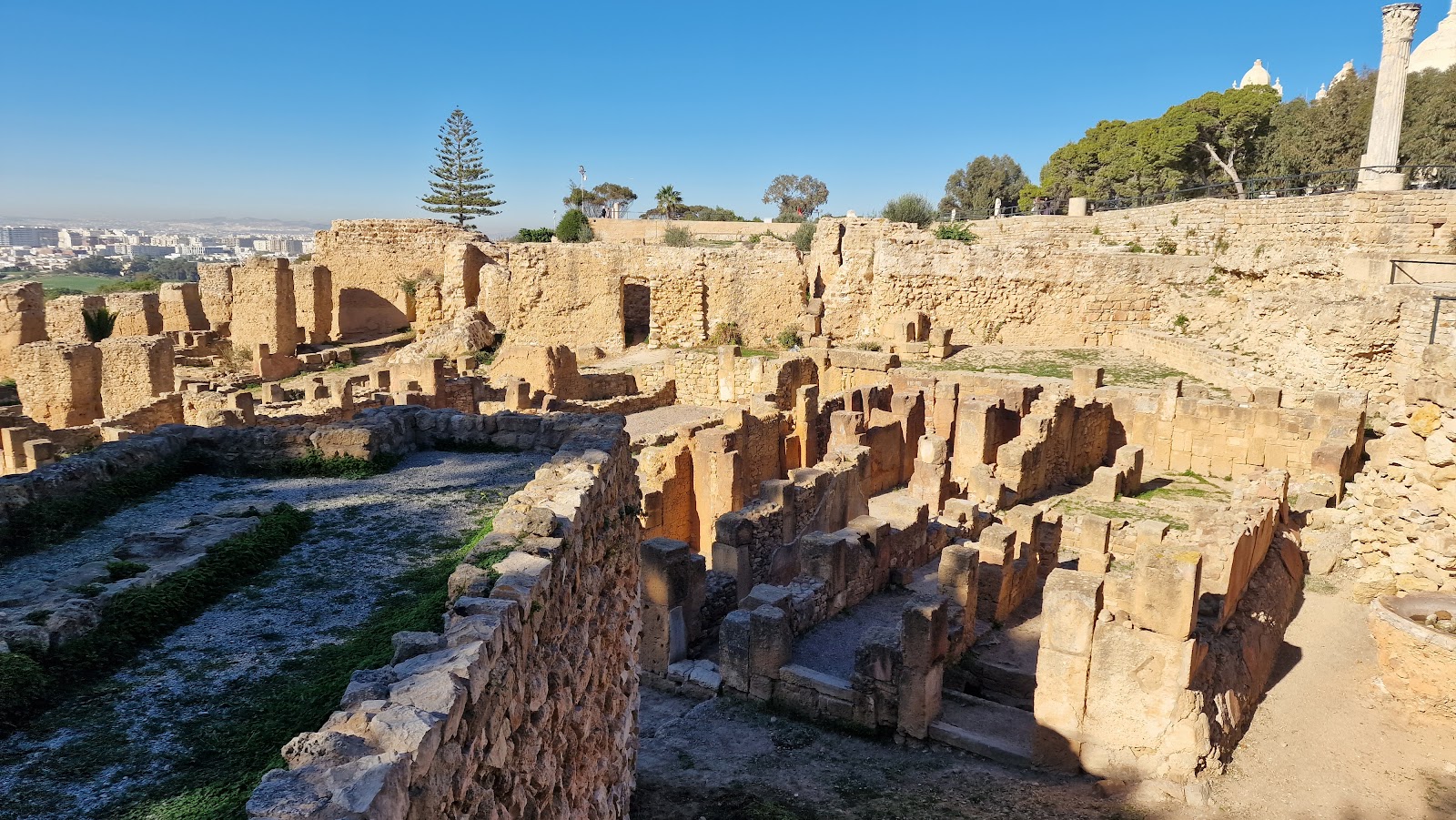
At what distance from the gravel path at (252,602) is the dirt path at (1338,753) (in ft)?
19.4

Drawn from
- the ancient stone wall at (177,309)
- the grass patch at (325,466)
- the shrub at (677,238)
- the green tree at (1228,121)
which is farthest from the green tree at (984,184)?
the grass patch at (325,466)

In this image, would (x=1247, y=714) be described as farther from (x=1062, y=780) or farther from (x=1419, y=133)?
(x=1419, y=133)

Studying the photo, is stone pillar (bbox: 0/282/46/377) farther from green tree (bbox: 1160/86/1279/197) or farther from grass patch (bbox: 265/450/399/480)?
green tree (bbox: 1160/86/1279/197)

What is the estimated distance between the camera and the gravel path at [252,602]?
304cm

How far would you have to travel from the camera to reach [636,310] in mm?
26734

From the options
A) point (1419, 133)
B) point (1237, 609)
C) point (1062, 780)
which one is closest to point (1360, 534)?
point (1237, 609)

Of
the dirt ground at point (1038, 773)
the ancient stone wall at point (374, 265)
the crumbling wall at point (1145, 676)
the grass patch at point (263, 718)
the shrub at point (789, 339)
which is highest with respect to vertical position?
the ancient stone wall at point (374, 265)

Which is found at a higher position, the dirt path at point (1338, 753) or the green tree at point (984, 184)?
the green tree at point (984, 184)

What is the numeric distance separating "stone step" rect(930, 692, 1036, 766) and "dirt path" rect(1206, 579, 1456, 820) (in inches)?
59.5

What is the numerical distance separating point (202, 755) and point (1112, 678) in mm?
6417

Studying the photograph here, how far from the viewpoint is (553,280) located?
956 inches

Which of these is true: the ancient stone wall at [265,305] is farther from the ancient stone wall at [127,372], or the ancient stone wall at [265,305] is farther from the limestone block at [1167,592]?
the limestone block at [1167,592]

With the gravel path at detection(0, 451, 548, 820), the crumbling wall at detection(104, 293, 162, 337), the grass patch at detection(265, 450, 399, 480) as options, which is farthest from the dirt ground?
the crumbling wall at detection(104, 293, 162, 337)

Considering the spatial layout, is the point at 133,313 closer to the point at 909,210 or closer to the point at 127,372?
the point at 127,372
